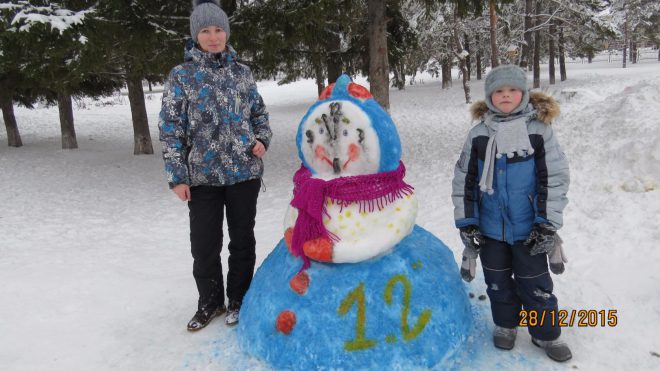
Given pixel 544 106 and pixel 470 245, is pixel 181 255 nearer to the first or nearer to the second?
pixel 470 245

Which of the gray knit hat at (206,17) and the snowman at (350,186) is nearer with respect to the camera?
the snowman at (350,186)

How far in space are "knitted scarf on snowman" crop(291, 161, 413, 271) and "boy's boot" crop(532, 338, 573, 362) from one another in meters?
1.28

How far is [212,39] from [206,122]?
1.76ft

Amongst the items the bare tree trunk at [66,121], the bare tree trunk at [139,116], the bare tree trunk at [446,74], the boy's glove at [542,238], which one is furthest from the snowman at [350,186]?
the bare tree trunk at [446,74]

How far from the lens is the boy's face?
2734mm

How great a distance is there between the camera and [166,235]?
586 cm

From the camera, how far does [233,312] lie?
3.39 metres

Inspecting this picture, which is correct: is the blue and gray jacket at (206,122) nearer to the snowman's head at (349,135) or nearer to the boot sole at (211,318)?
the snowman's head at (349,135)

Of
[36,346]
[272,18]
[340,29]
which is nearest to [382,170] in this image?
[36,346]

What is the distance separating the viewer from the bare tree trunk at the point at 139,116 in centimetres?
1093

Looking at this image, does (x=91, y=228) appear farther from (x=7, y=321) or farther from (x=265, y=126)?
(x=265, y=126)

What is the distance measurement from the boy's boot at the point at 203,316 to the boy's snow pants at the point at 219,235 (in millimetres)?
35

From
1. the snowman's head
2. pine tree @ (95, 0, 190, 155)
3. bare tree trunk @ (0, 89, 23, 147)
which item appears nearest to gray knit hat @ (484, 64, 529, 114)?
the snowman's head
